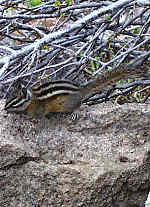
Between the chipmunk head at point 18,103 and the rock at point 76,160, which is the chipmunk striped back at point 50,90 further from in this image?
the rock at point 76,160

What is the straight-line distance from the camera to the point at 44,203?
3154mm

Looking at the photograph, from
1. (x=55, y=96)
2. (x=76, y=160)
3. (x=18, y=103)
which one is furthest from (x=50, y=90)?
(x=76, y=160)

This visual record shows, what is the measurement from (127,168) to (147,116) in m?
0.57

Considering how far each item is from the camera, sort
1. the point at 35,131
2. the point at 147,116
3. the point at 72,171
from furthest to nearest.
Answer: the point at 147,116
the point at 35,131
the point at 72,171

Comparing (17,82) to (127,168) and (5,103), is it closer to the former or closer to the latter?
(5,103)

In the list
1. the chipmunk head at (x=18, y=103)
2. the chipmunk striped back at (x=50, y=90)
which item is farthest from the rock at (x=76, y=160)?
the chipmunk striped back at (x=50, y=90)

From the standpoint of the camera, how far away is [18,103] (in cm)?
341

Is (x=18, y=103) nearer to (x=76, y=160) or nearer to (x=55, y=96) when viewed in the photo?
(x=55, y=96)

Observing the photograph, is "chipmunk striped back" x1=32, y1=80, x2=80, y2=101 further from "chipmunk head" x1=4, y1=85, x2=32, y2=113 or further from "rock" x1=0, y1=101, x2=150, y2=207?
"rock" x1=0, y1=101, x2=150, y2=207

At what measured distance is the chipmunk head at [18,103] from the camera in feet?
11.1

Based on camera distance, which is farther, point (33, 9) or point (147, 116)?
point (33, 9)

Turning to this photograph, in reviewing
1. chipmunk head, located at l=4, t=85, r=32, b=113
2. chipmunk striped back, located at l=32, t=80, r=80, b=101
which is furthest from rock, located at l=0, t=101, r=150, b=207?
chipmunk striped back, located at l=32, t=80, r=80, b=101

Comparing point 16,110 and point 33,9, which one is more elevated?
point 33,9

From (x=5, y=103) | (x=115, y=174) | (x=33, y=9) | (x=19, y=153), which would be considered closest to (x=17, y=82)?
(x=5, y=103)
